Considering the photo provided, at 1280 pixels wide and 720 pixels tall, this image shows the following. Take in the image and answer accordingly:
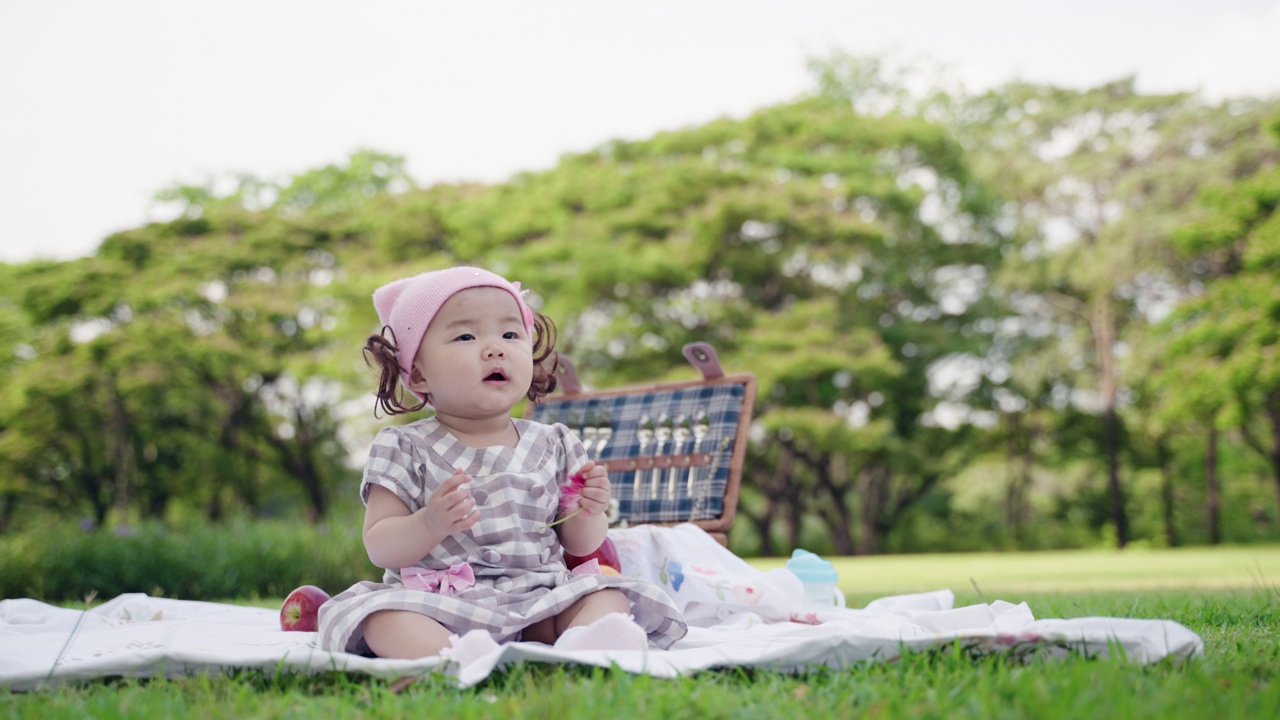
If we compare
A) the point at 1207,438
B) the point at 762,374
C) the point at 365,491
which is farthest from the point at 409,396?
the point at 1207,438

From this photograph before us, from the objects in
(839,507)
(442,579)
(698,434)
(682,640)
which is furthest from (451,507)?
(839,507)

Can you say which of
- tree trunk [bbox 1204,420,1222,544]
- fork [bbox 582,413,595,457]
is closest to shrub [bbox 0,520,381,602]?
fork [bbox 582,413,595,457]

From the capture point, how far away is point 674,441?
13.5 ft

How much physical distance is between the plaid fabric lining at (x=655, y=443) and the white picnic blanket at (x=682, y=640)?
1.37ft

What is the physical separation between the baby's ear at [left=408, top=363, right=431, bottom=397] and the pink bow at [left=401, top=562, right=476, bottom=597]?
0.42 m

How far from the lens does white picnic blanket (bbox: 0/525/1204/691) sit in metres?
1.81

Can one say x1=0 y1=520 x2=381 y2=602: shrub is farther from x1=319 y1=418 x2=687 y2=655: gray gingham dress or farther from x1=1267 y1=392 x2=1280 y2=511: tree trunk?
x1=1267 y1=392 x2=1280 y2=511: tree trunk

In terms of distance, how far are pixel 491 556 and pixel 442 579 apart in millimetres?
121

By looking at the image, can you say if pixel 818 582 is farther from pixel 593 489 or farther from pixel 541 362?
pixel 593 489

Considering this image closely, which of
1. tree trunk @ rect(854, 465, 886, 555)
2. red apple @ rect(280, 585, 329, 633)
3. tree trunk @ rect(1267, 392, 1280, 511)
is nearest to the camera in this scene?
red apple @ rect(280, 585, 329, 633)

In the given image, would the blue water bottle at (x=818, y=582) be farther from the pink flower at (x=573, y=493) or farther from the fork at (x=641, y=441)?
the pink flower at (x=573, y=493)

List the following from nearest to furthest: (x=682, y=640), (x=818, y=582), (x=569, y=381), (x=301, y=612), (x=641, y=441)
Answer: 1. (x=682, y=640)
2. (x=301, y=612)
3. (x=818, y=582)
4. (x=641, y=441)
5. (x=569, y=381)

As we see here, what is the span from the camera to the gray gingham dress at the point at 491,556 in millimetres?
2092

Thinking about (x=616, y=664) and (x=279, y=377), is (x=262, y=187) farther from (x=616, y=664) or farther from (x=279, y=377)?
(x=616, y=664)
